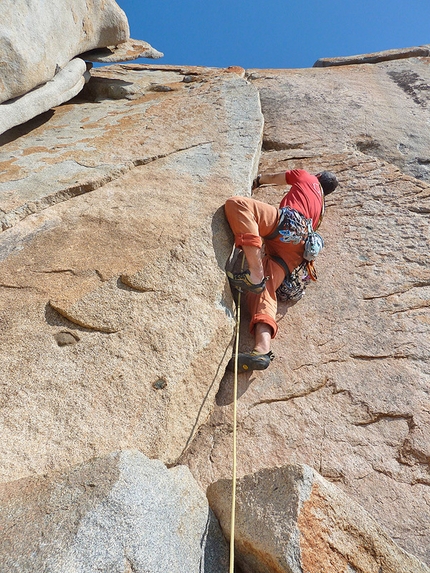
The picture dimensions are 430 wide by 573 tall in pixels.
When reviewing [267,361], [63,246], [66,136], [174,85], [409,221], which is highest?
[174,85]

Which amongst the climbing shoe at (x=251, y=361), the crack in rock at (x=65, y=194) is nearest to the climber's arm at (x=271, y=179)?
the crack in rock at (x=65, y=194)

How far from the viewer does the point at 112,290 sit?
8.38 ft

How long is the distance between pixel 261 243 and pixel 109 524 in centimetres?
195

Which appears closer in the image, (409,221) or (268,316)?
(268,316)

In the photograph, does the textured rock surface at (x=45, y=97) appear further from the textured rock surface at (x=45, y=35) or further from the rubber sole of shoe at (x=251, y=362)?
the rubber sole of shoe at (x=251, y=362)

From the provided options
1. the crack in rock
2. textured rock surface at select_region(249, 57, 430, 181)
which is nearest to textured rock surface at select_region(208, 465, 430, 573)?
the crack in rock

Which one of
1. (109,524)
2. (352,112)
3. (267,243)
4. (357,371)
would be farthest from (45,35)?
(109,524)

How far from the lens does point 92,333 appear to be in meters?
2.39

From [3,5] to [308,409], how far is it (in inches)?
146

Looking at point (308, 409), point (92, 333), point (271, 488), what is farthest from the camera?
point (308, 409)

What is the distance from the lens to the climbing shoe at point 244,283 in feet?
9.73

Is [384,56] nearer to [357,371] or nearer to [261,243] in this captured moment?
[261,243]

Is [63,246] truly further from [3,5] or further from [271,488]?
[3,5]

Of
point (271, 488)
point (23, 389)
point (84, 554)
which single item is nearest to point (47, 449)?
point (23, 389)
